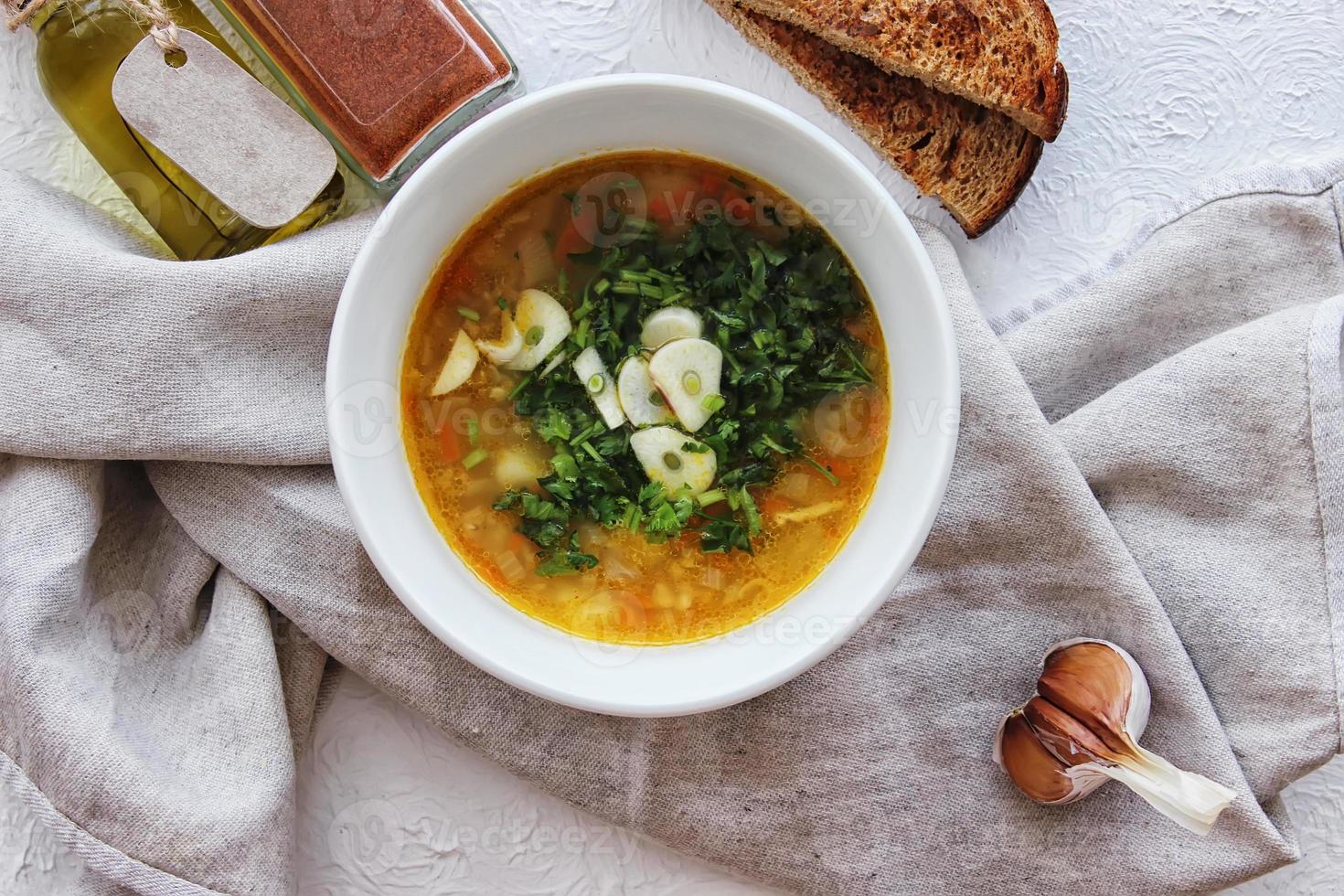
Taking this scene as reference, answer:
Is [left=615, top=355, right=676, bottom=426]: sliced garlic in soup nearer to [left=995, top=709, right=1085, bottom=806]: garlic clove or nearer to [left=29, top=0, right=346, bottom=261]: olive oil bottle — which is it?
[left=29, top=0, right=346, bottom=261]: olive oil bottle

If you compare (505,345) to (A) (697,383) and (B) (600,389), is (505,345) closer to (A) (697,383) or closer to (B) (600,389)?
(B) (600,389)

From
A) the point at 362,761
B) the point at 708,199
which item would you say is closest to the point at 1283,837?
the point at 708,199

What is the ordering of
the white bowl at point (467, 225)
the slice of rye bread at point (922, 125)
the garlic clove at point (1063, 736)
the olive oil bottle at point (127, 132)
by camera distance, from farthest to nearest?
1. the slice of rye bread at point (922, 125)
2. the olive oil bottle at point (127, 132)
3. the garlic clove at point (1063, 736)
4. the white bowl at point (467, 225)

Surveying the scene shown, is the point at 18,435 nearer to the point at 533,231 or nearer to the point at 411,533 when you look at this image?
the point at 411,533

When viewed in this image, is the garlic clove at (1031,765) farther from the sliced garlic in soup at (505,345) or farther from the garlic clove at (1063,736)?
the sliced garlic in soup at (505,345)

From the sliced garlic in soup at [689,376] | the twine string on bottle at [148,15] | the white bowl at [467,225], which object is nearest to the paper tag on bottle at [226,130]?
the twine string on bottle at [148,15]

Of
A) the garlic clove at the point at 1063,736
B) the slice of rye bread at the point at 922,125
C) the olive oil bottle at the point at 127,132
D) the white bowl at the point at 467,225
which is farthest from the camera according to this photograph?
the slice of rye bread at the point at 922,125
